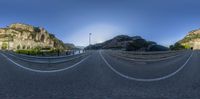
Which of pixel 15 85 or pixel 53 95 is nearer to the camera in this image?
pixel 53 95

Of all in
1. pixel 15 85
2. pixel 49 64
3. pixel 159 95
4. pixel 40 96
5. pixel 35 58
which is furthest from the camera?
pixel 35 58

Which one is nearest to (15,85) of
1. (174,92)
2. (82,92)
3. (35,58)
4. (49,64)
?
(82,92)

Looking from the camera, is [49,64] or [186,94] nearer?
[186,94]

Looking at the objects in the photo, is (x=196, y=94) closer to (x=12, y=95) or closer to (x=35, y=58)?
(x=12, y=95)

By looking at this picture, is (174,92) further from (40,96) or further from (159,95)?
(40,96)

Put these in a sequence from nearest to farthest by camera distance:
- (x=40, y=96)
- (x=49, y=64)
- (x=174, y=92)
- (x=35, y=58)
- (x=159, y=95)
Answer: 1. (x=40, y=96)
2. (x=159, y=95)
3. (x=174, y=92)
4. (x=49, y=64)
5. (x=35, y=58)

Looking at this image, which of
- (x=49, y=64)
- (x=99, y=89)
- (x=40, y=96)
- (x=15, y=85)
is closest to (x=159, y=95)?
(x=99, y=89)

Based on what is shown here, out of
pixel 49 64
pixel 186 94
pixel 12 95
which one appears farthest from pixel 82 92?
pixel 49 64

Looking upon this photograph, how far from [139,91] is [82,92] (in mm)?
2209

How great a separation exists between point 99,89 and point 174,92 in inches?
110

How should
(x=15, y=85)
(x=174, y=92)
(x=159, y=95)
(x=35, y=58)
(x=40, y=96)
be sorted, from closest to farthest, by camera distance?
(x=40, y=96) → (x=159, y=95) → (x=174, y=92) → (x=15, y=85) → (x=35, y=58)

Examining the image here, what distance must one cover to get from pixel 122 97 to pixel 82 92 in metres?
1.77

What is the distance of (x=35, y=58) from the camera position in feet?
127

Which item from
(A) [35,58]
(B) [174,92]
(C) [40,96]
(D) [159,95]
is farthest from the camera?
(A) [35,58]
